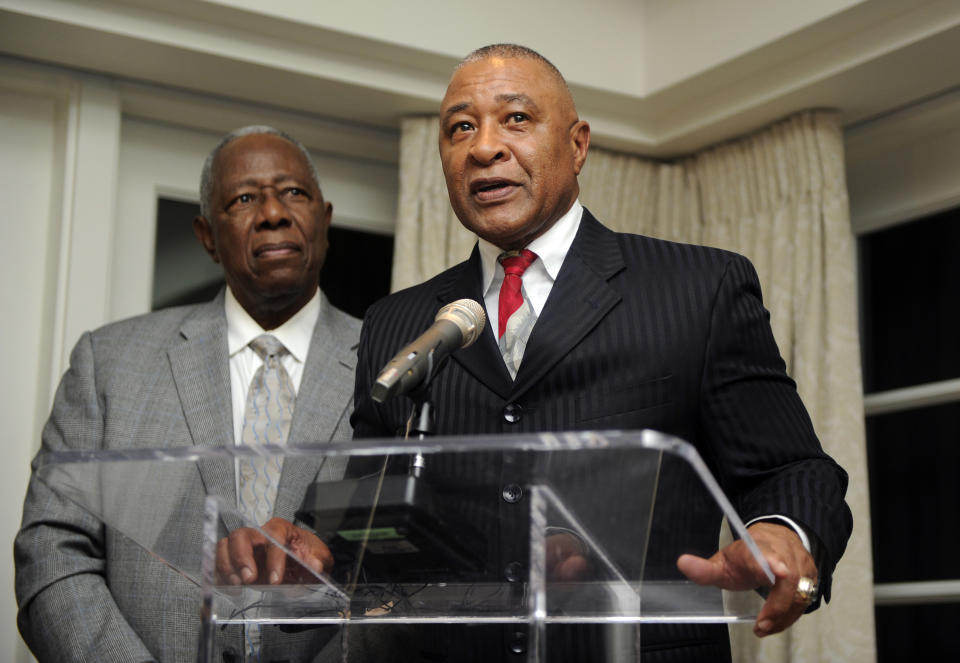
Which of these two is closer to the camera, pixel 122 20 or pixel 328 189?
pixel 122 20

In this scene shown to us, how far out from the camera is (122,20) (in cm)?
277

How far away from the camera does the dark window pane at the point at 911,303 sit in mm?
3031

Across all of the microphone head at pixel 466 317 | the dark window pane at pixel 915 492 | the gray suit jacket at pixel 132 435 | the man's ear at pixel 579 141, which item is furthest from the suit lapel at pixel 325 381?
the dark window pane at pixel 915 492

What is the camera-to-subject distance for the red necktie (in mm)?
1705

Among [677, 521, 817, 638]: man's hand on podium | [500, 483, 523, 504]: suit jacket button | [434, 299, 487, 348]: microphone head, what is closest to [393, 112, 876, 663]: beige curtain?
[677, 521, 817, 638]: man's hand on podium

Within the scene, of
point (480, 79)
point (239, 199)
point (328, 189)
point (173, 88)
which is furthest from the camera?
point (328, 189)

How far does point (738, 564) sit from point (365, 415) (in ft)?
2.54

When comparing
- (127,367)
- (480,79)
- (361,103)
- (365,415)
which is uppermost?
(361,103)

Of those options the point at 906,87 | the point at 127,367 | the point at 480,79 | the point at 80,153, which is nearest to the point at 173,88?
the point at 80,153

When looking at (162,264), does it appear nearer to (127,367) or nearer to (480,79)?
(127,367)

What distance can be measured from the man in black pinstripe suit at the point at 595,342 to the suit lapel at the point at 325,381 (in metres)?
0.51

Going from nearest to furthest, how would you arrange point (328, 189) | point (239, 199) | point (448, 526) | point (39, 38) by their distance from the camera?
point (448, 526)
point (239, 199)
point (39, 38)
point (328, 189)

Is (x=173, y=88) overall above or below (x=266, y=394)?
above

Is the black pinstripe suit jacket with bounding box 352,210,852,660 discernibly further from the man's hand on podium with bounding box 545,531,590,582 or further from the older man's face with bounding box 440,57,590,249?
the man's hand on podium with bounding box 545,531,590,582
